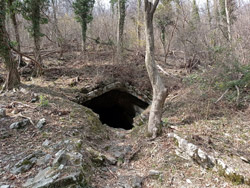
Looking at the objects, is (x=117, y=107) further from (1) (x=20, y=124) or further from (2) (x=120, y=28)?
(1) (x=20, y=124)

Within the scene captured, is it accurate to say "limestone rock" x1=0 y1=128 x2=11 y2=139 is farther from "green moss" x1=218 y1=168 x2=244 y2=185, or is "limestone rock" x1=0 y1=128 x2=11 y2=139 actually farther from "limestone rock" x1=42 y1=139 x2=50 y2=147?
"green moss" x1=218 y1=168 x2=244 y2=185

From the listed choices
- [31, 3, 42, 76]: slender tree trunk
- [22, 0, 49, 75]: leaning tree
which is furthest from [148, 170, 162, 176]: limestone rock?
[31, 3, 42, 76]: slender tree trunk

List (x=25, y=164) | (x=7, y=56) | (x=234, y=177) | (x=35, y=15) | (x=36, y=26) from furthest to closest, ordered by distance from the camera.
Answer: (x=36, y=26), (x=35, y=15), (x=7, y=56), (x=25, y=164), (x=234, y=177)

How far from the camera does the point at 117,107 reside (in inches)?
498

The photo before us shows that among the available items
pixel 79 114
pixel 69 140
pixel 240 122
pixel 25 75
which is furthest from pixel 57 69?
pixel 240 122

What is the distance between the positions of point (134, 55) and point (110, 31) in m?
4.18

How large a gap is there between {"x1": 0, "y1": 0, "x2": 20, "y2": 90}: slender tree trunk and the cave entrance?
3.78 metres

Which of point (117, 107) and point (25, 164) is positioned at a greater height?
point (25, 164)

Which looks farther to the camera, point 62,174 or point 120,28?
point 120,28

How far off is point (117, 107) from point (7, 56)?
7.81 m

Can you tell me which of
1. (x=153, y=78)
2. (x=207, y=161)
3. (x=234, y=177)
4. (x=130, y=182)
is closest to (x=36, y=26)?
(x=153, y=78)

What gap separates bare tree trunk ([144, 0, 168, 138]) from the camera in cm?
436

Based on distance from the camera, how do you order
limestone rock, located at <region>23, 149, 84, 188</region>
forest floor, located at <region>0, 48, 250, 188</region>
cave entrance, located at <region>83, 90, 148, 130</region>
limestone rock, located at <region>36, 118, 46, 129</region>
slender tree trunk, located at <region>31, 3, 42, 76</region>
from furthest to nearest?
cave entrance, located at <region>83, 90, 148, 130</region> → slender tree trunk, located at <region>31, 3, 42, 76</region> → limestone rock, located at <region>36, 118, 46, 129</region> → forest floor, located at <region>0, 48, 250, 188</region> → limestone rock, located at <region>23, 149, 84, 188</region>

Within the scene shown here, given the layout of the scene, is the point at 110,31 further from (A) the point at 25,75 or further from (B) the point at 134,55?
(A) the point at 25,75
